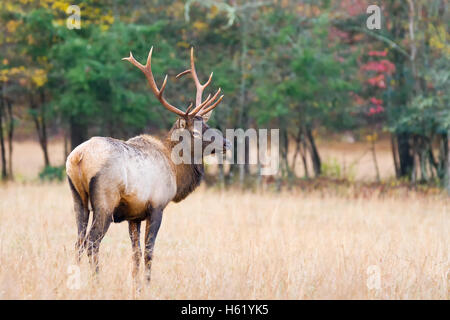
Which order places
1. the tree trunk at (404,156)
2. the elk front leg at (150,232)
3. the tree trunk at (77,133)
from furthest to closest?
the tree trunk at (404,156) → the tree trunk at (77,133) → the elk front leg at (150,232)

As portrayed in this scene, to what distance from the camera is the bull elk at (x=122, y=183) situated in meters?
5.47

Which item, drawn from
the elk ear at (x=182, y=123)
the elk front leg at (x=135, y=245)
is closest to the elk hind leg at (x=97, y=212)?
the elk front leg at (x=135, y=245)

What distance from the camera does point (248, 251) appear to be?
7.00 m

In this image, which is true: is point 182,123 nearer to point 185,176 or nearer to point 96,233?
point 185,176

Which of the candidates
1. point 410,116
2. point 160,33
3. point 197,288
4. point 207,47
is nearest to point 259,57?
point 207,47

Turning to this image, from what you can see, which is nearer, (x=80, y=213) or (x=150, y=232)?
(x=80, y=213)

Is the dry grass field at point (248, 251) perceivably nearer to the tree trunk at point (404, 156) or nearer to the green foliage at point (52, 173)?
the green foliage at point (52, 173)

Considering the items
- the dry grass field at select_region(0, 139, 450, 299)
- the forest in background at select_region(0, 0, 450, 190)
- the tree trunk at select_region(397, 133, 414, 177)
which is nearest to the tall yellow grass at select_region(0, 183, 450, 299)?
the dry grass field at select_region(0, 139, 450, 299)

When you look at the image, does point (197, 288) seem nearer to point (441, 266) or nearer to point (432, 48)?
point (441, 266)

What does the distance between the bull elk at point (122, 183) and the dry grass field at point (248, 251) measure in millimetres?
300

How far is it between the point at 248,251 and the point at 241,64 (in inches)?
342

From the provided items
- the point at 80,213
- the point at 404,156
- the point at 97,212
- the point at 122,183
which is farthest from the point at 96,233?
the point at 404,156

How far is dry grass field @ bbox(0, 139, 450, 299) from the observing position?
5.30 m
